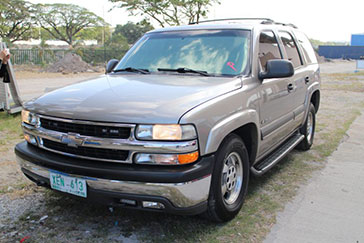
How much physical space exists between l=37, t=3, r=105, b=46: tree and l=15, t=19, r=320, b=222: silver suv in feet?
176

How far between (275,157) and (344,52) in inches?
2577

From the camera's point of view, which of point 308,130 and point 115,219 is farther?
point 308,130

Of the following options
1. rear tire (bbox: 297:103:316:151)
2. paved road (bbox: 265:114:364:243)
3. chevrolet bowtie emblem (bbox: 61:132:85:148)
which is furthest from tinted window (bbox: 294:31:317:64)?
chevrolet bowtie emblem (bbox: 61:132:85:148)

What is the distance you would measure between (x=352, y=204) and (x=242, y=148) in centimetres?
148

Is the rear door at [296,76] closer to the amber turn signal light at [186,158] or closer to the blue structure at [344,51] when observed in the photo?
the amber turn signal light at [186,158]

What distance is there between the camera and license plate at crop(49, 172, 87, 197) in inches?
114

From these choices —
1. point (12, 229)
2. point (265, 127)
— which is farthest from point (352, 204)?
point (12, 229)

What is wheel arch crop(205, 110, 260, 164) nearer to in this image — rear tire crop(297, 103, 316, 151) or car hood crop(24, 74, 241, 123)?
car hood crop(24, 74, 241, 123)

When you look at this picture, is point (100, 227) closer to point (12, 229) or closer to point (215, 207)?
point (12, 229)

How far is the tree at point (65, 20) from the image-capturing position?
54531mm

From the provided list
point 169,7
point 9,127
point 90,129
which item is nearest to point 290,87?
point 90,129

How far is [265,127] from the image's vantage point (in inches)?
156

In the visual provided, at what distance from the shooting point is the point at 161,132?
107 inches

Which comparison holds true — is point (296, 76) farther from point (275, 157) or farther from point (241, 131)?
point (241, 131)
